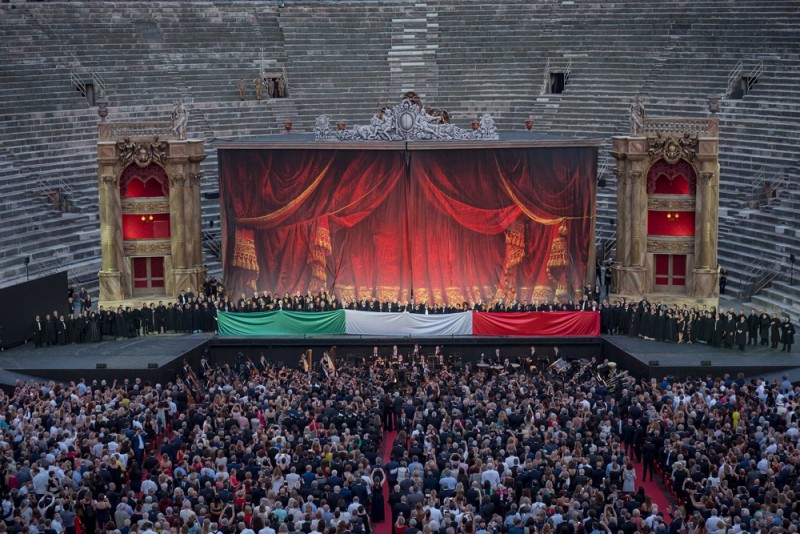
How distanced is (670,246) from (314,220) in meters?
13.6

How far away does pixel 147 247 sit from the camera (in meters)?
49.8

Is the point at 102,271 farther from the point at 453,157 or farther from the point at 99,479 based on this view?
the point at 99,479

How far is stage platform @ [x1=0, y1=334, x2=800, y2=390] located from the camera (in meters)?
40.5

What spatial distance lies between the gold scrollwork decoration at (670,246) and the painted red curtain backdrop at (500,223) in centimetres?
257

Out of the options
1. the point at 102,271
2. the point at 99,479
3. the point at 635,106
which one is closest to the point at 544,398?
the point at 99,479

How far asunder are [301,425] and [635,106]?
21485mm

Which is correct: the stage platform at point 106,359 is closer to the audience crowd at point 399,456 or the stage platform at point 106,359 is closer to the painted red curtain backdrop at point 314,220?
the audience crowd at point 399,456

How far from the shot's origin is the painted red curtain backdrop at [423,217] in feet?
160

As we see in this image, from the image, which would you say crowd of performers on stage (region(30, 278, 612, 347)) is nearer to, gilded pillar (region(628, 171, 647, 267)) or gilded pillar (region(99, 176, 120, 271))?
gilded pillar (region(99, 176, 120, 271))

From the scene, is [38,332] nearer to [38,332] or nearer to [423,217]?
[38,332]

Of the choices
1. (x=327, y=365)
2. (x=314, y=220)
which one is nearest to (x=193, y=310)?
(x=314, y=220)

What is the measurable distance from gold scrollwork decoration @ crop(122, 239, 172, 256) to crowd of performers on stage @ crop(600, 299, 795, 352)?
1683cm

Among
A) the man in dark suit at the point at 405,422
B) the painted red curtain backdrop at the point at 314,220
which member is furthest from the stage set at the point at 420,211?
the man in dark suit at the point at 405,422

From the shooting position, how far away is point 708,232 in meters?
47.9
